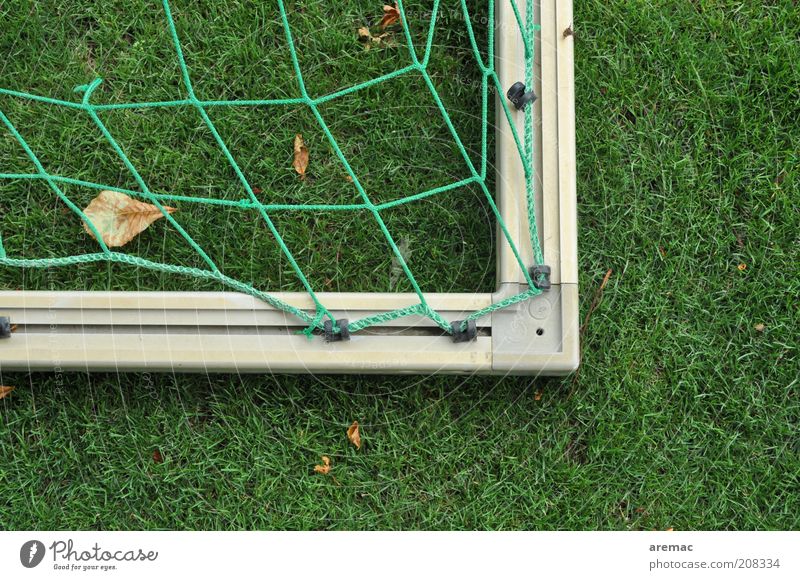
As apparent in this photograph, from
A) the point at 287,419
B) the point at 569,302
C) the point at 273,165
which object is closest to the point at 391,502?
the point at 287,419

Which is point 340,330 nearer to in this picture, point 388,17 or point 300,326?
point 300,326

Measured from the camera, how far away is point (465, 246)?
4.28ft

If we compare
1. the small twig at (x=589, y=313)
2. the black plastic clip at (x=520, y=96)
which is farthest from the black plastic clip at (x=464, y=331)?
the black plastic clip at (x=520, y=96)

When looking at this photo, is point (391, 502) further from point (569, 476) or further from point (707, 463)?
point (707, 463)

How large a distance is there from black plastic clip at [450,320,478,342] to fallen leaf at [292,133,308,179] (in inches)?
16.4

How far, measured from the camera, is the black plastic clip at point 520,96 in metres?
1.15

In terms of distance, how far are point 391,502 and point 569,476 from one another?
0.32 metres

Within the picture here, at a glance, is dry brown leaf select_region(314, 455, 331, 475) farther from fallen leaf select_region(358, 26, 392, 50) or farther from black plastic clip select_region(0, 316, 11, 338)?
fallen leaf select_region(358, 26, 392, 50)

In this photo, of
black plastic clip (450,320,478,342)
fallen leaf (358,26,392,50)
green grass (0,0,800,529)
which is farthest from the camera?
fallen leaf (358,26,392,50)

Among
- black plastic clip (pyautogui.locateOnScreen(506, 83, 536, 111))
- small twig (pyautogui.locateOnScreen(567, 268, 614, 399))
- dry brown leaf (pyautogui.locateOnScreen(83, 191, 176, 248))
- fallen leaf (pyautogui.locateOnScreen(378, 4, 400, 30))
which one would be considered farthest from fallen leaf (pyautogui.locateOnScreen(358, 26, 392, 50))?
small twig (pyautogui.locateOnScreen(567, 268, 614, 399))

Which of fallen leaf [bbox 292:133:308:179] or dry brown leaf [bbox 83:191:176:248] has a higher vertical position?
fallen leaf [bbox 292:133:308:179]

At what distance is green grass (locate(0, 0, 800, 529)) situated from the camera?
1.27 meters

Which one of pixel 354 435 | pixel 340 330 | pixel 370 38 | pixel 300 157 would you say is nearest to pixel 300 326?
pixel 340 330

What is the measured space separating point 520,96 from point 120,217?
0.73 meters
